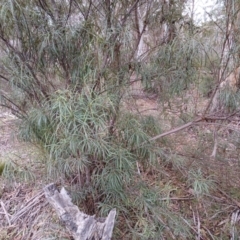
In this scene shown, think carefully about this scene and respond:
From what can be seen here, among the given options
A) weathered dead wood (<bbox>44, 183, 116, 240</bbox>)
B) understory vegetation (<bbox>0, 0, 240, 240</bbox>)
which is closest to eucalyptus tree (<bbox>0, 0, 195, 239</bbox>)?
understory vegetation (<bbox>0, 0, 240, 240</bbox>)

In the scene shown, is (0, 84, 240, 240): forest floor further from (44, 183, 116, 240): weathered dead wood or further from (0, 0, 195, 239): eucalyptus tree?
(44, 183, 116, 240): weathered dead wood

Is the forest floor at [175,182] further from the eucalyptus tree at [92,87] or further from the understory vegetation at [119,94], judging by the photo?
the eucalyptus tree at [92,87]

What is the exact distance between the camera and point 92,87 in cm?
191

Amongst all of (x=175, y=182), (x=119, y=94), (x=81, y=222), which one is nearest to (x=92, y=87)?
(x=119, y=94)

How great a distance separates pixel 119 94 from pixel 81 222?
3.03ft

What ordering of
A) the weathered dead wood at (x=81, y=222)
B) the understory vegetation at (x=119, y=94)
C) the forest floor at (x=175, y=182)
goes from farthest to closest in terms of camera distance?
1. the forest floor at (x=175, y=182)
2. the understory vegetation at (x=119, y=94)
3. the weathered dead wood at (x=81, y=222)

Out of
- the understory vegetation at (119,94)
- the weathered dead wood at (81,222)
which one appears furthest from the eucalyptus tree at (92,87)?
the weathered dead wood at (81,222)

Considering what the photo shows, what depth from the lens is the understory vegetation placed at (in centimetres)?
180

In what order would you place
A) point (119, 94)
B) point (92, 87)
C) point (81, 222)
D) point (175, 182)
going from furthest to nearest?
point (175, 182)
point (119, 94)
point (92, 87)
point (81, 222)

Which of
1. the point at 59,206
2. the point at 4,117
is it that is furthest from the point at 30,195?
the point at 59,206

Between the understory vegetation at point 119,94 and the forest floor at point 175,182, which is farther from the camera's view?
the forest floor at point 175,182

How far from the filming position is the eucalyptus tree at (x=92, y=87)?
1.75 meters

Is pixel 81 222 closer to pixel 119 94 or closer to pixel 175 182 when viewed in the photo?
pixel 119 94

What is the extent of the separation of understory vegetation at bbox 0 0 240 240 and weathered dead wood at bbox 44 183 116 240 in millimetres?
222
